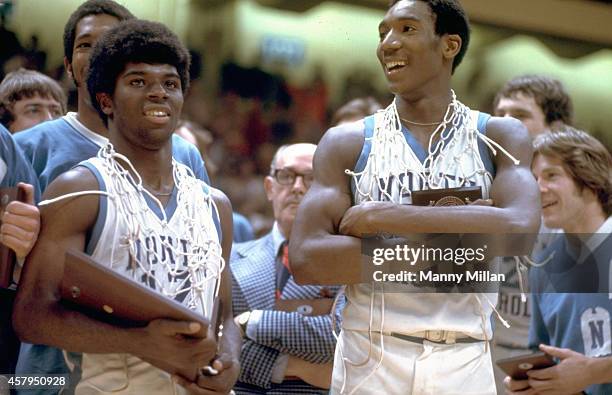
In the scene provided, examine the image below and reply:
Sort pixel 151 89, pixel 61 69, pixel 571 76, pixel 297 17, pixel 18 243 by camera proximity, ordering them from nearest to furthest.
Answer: pixel 18 243
pixel 151 89
pixel 61 69
pixel 297 17
pixel 571 76

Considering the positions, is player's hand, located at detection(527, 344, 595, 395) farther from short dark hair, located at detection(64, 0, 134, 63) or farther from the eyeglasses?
short dark hair, located at detection(64, 0, 134, 63)

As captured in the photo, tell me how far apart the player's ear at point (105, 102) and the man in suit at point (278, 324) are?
43.0 inches

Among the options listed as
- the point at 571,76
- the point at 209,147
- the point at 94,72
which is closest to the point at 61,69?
the point at 94,72

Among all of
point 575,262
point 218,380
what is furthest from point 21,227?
point 575,262

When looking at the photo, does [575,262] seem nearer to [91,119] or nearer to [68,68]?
[91,119]

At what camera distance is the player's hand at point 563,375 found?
3.05 meters

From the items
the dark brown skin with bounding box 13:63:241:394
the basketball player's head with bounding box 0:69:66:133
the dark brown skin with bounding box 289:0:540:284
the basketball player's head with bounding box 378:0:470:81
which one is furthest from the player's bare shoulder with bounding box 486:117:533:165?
the basketball player's head with bounding box 0:69:66:133

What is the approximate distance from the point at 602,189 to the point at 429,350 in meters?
1.30

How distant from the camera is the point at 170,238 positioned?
2875 millimetres

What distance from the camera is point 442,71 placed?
3.16 meters

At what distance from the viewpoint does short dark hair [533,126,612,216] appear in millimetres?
3879

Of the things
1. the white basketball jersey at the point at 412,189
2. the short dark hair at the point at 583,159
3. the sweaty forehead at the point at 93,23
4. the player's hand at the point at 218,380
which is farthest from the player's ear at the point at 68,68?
the short dark hair at the point at 583,159

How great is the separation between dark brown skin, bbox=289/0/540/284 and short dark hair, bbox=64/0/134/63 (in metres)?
0.91

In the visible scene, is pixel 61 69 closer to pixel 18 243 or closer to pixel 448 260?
pixel 18 243
